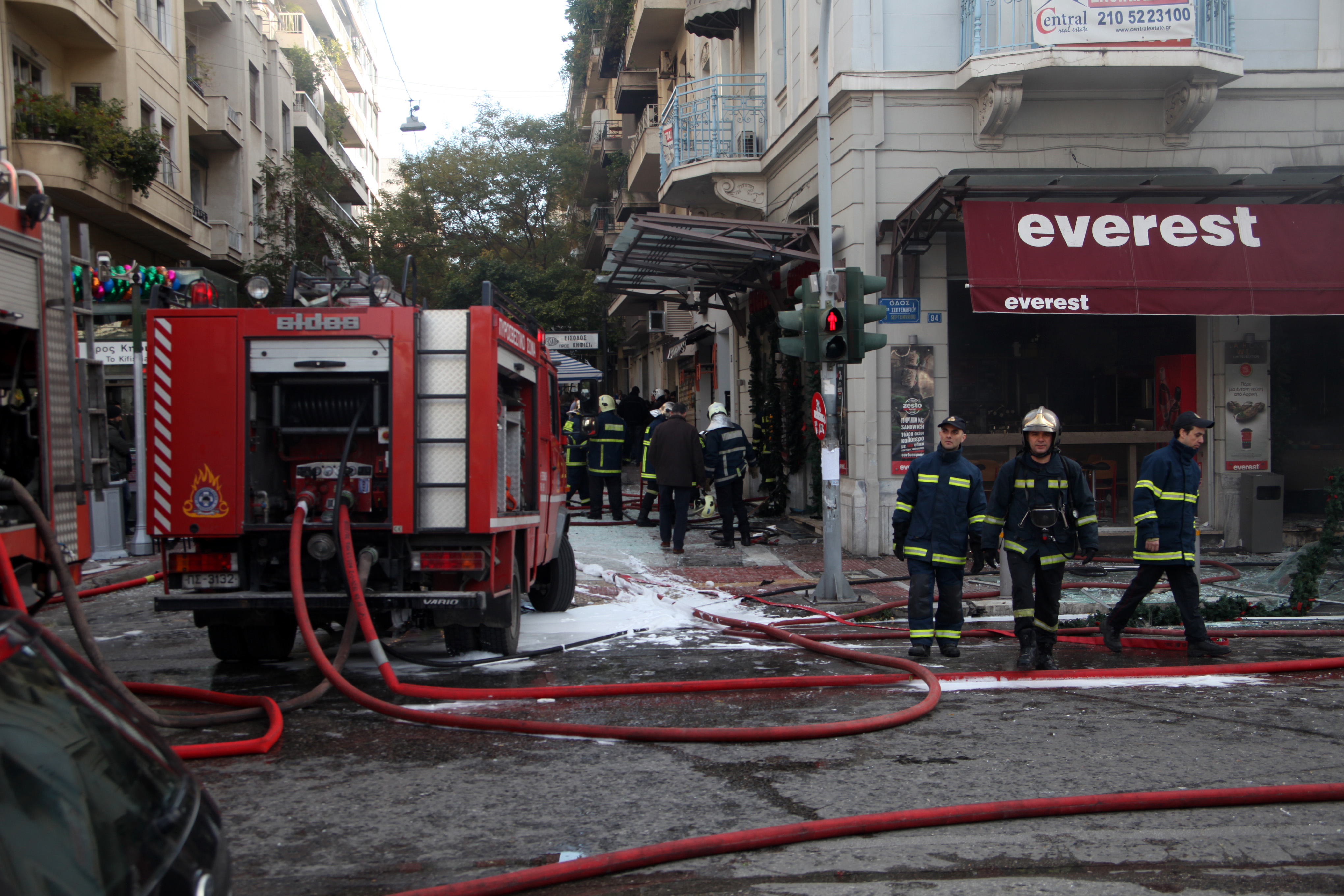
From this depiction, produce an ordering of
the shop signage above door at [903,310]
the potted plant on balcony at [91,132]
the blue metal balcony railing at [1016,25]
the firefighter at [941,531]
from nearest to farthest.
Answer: the firefighter at [941,531], the blue metal balcony railing at [1016,25], the shop signage above door at [903,310], the potted plant on balcony at [91,132]

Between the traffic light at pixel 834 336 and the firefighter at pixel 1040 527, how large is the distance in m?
2.75

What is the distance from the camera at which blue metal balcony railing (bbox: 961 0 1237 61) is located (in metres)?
12.3

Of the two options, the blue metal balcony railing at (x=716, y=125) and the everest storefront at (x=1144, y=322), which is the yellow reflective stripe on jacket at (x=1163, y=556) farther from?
the blue metal balcony railing at (x=716, y=125)

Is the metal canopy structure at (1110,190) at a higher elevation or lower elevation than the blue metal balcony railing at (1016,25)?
lower

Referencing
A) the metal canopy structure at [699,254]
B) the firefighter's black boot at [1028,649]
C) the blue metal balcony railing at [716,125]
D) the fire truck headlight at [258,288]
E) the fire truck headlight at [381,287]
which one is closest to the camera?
the fire truck headlight at [258,288]

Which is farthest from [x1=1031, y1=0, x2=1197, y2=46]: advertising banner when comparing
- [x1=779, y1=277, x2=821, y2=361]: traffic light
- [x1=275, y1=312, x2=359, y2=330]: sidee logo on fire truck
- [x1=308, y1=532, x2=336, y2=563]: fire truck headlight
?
[x1=308, y1=532, x2=336, y2=563]: fire truck headlight

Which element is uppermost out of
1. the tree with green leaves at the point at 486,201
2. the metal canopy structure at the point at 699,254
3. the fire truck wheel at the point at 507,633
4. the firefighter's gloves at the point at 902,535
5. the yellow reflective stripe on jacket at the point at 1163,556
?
the tree with green leaves at the point at 486,201

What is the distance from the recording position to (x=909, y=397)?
12.8m

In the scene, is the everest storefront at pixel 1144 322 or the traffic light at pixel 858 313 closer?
the traffic light at pixel 858 313

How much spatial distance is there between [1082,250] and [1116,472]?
10.5 feet

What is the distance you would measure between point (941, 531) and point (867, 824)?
385cm

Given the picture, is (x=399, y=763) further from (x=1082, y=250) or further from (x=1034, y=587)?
(x=1082, y=250)

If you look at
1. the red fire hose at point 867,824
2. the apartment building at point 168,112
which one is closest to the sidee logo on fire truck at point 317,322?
the red fire hose at point 867,824

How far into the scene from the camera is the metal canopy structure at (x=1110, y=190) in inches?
465
